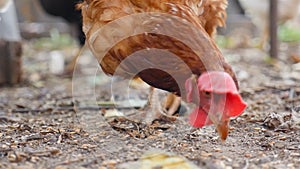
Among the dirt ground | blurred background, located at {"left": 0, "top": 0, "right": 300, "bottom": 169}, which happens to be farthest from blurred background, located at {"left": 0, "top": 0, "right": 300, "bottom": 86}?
the dirt ground

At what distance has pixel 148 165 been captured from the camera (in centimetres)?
183

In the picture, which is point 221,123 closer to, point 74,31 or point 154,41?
point 154,41

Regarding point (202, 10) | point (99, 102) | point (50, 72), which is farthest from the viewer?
point (50, 72)

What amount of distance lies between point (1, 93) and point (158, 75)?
6.21 feet

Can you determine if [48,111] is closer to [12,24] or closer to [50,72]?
[12,24]

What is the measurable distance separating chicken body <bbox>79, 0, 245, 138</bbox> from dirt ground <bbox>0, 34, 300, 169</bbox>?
0.86 ft

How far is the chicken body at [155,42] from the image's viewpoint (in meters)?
1.92

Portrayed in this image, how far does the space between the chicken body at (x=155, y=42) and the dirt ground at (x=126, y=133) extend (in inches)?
10.3

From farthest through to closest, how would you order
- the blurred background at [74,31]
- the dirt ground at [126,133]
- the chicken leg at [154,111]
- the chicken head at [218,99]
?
the blurred background at [74,31], the chicken leg at [154,111], the dirt ground at [126,133], the chicken head at [218,99]

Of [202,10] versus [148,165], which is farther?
[202,10]

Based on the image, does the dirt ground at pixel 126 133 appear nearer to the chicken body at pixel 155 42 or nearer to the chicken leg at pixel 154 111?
the chicken leg at pixel 154 111

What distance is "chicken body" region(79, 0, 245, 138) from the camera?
192cm

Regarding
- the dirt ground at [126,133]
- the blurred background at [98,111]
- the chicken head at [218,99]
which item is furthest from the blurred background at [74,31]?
the chicken head at [218,99]

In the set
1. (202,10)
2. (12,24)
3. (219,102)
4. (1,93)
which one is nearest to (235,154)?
(219,102)
